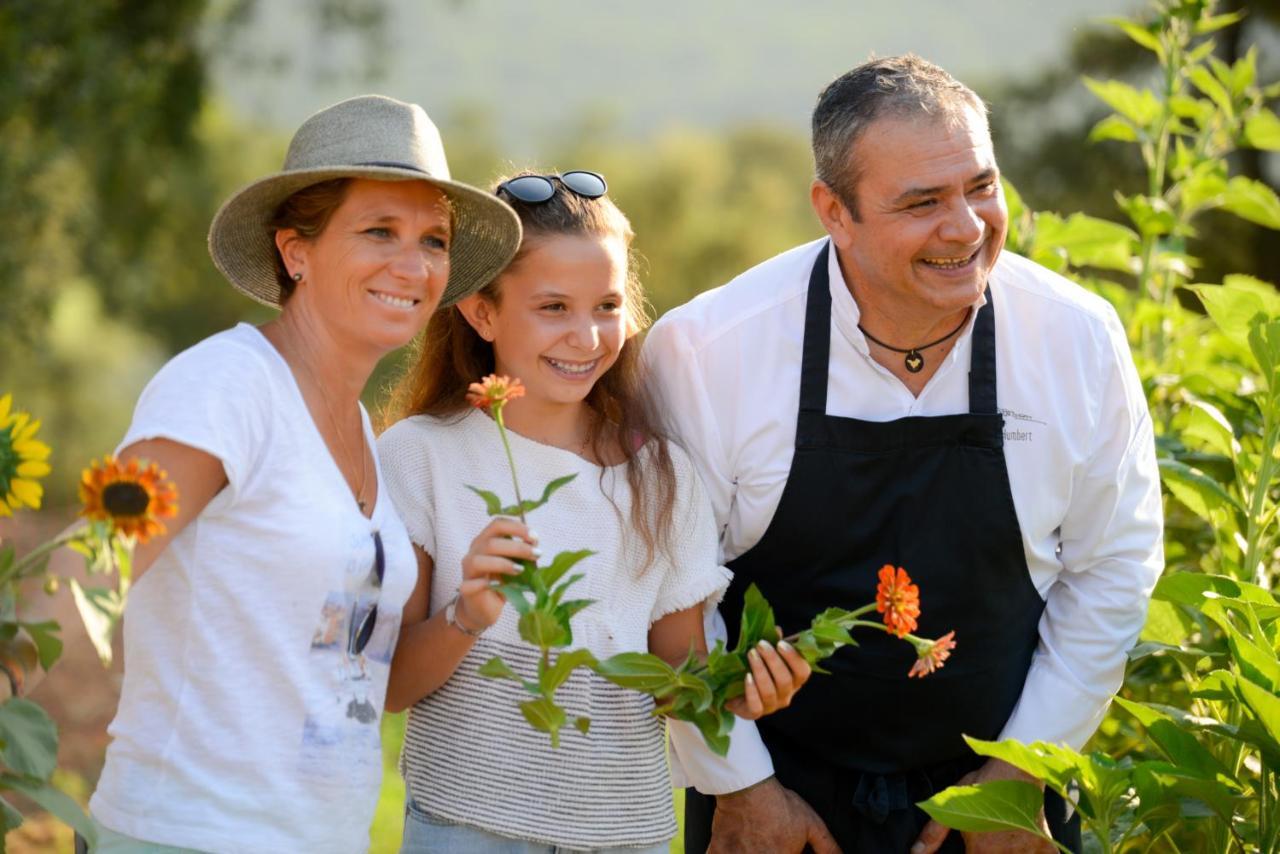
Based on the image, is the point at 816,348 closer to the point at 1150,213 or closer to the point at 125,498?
the point at 1150,213

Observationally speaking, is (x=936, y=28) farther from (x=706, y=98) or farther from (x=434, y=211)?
(x=434, y=211)

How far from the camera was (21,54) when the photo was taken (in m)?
6.57

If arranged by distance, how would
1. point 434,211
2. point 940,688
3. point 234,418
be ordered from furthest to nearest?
point 940,688 → point 434,211 → point 234,418

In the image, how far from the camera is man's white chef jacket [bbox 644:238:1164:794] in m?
2.46

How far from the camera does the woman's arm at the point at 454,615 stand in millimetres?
1802

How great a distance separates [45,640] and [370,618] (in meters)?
0.50

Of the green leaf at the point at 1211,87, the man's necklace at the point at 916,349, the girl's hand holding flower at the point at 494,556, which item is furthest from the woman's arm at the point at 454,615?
the green leaf at the point at 1211,87

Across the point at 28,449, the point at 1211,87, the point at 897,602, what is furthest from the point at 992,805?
the point at 1211,87

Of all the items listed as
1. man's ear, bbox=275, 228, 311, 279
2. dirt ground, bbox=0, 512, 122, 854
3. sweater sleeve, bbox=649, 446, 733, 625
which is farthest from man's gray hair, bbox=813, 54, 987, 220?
dirt ground, bbox=0, 512, 122, 854

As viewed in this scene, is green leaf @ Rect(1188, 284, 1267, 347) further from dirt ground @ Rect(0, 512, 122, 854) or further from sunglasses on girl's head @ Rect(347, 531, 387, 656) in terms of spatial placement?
dirt ground @ Rect(0, 512, 122, 854)

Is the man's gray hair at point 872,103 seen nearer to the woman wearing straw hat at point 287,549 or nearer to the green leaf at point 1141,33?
the woman wearing straw hat at point 287,549

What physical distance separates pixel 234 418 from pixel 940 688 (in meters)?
1.22

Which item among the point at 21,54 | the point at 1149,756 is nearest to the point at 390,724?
the point at 21,54

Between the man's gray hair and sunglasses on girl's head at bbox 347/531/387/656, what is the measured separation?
3.23 feet
